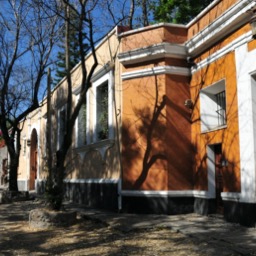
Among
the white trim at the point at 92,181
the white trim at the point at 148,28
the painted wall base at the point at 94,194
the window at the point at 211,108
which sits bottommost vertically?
the painted wall base at the point at 94,194

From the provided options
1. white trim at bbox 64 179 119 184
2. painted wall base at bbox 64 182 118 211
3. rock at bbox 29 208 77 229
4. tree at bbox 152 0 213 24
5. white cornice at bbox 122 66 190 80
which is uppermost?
tree at bbox 152 0 213 24

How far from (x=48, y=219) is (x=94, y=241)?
78.1 inches

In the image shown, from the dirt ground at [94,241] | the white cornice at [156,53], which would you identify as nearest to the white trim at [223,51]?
the white cornice at [156,53]

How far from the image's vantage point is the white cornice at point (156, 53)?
11383 millimetres

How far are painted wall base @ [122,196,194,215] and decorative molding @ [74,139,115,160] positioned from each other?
2.03 metres

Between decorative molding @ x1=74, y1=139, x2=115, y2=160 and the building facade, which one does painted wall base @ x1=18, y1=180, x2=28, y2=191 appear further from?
the building facade

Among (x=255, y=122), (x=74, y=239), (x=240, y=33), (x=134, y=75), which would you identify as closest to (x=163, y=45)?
(x=134, y=75)

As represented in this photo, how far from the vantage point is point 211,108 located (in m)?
11.0

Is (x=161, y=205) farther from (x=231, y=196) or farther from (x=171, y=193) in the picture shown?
(x=231, y=196)

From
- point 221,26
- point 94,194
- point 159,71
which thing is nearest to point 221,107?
point 159,71

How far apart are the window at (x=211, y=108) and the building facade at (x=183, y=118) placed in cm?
3

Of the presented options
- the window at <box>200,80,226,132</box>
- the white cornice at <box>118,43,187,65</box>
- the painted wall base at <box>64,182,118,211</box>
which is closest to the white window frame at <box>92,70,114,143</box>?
the white cornice at <box>118,43,187,65</box>

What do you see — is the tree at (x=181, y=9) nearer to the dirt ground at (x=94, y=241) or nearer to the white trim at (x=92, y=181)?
the white trim at (x=92, y=181)

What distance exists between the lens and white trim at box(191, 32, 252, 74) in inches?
360
